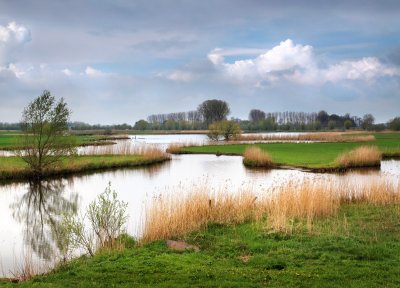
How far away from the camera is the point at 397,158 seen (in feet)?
117

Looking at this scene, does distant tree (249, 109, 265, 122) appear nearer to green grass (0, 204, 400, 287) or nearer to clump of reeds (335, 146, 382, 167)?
clump of reeds (335, 146, 382, 167)

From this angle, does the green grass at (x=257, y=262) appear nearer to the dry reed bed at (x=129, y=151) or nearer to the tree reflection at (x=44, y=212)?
the tree reflection at (x=44, y=212)

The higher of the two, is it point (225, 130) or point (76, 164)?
point (225, 130)

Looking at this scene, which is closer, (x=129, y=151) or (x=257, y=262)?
(x=257, y=262)

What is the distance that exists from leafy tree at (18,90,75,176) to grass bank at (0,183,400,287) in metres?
17.6

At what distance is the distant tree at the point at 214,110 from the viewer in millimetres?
108812

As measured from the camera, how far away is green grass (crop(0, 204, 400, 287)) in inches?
253

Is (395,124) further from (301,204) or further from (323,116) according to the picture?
(301,204)

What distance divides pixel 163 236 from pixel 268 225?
2667mm

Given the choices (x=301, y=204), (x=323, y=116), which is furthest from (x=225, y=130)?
(x=323, y=116)

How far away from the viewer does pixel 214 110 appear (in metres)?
109

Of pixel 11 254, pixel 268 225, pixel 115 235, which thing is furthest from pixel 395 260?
pixel 11 254

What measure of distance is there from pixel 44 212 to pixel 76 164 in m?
13.4

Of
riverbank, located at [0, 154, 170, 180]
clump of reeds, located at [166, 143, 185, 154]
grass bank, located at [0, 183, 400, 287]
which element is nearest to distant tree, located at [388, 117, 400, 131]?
clump of reeds, located at [166, 143, 185, 154]
